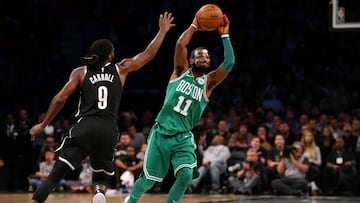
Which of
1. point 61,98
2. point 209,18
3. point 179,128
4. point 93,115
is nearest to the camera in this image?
point 61,98

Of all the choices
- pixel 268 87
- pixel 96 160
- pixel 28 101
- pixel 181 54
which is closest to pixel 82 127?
pixel 96 160

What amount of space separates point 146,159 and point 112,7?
1380 cm

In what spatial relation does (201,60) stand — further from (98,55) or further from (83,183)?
(83,183)

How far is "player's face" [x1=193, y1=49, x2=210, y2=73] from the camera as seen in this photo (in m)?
7.78

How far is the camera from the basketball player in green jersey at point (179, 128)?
24.8ft

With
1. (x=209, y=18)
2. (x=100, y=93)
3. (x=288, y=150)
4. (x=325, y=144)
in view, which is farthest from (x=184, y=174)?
(x=325, y=144)

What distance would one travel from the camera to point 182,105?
7652 mm

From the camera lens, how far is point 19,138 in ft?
50.0

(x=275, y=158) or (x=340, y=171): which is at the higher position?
(x=275, y=158)

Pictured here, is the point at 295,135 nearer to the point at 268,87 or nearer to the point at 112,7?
the point at 268,87

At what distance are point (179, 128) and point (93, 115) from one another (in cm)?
91

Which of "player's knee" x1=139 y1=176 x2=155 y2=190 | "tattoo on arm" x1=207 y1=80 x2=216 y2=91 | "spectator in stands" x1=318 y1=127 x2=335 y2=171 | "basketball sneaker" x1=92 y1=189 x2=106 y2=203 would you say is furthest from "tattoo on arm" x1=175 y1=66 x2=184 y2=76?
"spectator in stands" x1=318 y1=127 x2=335 y2=171

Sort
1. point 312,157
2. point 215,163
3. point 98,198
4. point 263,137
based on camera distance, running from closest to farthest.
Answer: point 98,198 → point 312,157 → point 215,163 → point 263,137

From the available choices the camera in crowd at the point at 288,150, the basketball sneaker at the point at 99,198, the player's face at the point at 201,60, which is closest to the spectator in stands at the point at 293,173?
the camera in crowd at the point at 288,150
